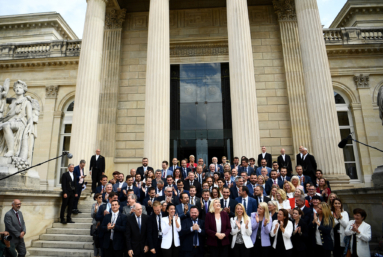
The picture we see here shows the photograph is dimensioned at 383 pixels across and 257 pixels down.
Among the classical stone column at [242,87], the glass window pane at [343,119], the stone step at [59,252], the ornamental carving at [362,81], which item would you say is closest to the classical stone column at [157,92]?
the classical stone column at [242,87]

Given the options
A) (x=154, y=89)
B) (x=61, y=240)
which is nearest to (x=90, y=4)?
(x=154, y=89)

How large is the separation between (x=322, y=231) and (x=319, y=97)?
783 centimetres

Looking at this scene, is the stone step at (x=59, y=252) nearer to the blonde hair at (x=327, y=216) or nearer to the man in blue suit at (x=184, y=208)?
the man in blue suit at (x=184, y=208)

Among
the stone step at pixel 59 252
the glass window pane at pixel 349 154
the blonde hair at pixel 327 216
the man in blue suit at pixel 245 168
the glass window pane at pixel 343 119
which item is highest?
the glass window pane at pixel 343 119

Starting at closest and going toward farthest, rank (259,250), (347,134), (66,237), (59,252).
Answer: (259,250), (59,252), (66,237), (347,134)

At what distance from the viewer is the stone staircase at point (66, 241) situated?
7488 mm

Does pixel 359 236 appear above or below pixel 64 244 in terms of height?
above

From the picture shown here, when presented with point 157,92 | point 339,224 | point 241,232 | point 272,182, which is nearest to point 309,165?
point 272,182

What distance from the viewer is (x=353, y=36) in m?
17.4

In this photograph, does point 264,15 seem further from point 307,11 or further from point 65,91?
point 65,91

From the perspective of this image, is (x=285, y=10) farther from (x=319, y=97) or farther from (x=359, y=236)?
(x=359, y=236)

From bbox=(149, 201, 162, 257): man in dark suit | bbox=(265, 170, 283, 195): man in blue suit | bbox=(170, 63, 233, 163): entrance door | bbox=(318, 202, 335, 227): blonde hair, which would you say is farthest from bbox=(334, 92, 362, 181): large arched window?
bbox=(149, 201, 162, 257): man in dark suit

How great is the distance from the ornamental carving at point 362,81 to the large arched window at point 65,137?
60.9 feet

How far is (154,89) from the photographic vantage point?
12500 millimetres
